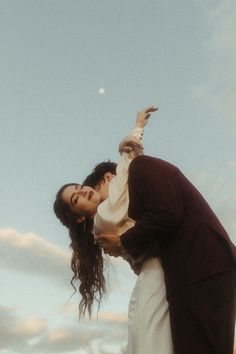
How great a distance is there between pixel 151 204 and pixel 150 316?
2.06ft

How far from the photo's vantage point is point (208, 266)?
9.84ft

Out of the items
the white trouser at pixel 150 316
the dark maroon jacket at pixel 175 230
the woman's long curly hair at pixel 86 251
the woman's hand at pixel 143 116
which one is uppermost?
the woman's hand at pixel 143 116

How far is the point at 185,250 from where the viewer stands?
10.0ft

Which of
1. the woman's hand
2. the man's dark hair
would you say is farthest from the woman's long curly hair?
the woman's hand

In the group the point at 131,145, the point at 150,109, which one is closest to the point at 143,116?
the point at 150,109

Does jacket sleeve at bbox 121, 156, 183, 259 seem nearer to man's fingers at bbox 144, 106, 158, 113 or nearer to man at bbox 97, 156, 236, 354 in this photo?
man at bbox 97, 156, 236, 354

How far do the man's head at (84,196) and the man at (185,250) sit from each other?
0.91 metres

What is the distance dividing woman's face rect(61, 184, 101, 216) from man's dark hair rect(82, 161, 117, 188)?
17 cm

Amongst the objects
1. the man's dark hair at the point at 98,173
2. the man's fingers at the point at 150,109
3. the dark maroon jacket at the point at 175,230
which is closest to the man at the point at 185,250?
the dark maroon jacket at the point at 175,230

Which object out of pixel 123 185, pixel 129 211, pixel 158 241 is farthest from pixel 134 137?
pixel 158 241

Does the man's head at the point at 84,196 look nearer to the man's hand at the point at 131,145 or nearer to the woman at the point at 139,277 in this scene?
the woman at the point at 139,277

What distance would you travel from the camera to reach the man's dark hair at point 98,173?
14.8ft

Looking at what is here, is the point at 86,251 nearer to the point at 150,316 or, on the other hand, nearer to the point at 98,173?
the point at 98,173

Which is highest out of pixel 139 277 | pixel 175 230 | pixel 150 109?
pixel 150 109
